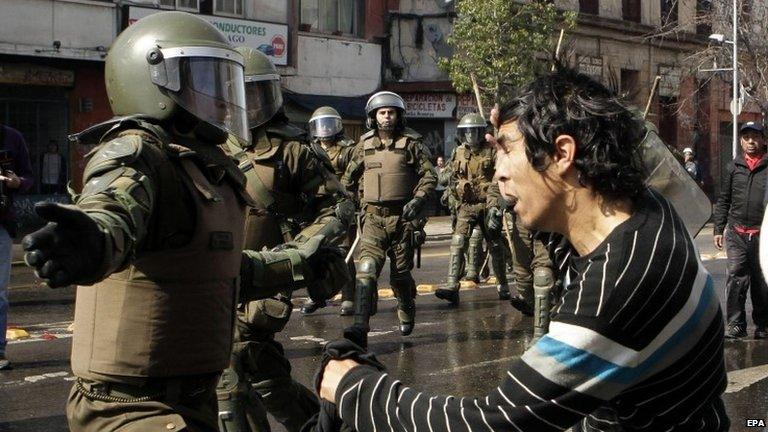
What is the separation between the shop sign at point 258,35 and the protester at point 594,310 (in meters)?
20.4

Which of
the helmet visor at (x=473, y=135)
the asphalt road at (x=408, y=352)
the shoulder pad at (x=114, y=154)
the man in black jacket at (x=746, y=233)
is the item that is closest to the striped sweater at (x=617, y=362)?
the shoulder pad at (x=114, y=154)

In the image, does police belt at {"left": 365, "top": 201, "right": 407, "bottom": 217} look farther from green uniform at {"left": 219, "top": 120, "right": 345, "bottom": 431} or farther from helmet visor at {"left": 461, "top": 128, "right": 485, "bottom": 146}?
green uniform at {"left": 219, "top": 120, "right": 345, "bottom": 431}

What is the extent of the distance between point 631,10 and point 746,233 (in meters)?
28.2

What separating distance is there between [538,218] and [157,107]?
1.50 metres

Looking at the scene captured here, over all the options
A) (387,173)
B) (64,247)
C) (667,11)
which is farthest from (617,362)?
(667,11)

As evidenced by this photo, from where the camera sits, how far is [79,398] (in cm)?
312

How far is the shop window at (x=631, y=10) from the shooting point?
3575cm

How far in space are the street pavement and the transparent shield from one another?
11.6ft

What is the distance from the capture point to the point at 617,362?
2023 mm

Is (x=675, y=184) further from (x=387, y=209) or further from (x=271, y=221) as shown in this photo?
(x=387, y=209)

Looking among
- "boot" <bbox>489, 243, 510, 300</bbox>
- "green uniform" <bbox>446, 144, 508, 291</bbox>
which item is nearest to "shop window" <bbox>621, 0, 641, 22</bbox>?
"green uniform" <bbox>446, 144, 508, 291</bbox>

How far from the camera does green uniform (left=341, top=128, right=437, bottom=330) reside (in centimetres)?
909

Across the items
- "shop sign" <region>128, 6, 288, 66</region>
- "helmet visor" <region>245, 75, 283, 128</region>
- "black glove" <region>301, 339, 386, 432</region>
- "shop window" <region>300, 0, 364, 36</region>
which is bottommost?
"black glove" <region>301, 339, 386, 432</region>

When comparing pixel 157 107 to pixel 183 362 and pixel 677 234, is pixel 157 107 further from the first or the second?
pixel 677 234
